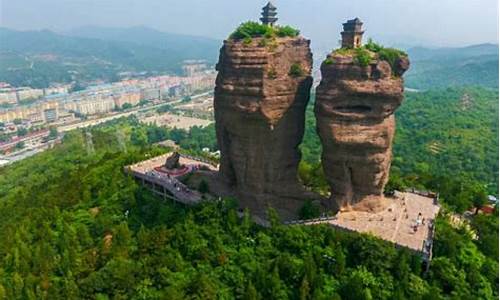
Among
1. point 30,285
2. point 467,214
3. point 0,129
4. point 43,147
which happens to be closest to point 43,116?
point 0,129

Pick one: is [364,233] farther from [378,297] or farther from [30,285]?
[30,285]

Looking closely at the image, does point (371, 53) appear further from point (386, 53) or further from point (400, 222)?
point (400, 222)

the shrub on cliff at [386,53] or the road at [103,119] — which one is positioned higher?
the shrub on cliff at [386,53]

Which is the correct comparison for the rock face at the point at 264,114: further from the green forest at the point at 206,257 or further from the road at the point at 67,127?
the road at the point at 67,127

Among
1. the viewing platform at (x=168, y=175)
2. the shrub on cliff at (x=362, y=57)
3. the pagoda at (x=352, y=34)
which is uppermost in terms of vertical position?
the pagoda at (x=352, y=34)

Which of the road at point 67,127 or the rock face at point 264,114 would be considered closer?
the rock face at point 264,114

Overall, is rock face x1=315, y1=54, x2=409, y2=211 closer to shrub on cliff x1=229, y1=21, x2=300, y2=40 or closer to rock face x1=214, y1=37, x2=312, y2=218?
rock face x1=214, y1=37, x2=312, y2=218

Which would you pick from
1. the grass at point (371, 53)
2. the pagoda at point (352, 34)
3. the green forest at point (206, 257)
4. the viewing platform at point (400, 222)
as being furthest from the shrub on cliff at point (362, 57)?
the green forest at point (206, 257)

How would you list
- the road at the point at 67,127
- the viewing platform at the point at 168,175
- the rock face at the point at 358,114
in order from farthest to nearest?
1. the road at the point at 67,127
2. the viewing platform at the point at 168,175
3. the rock face at the point at 358,114
